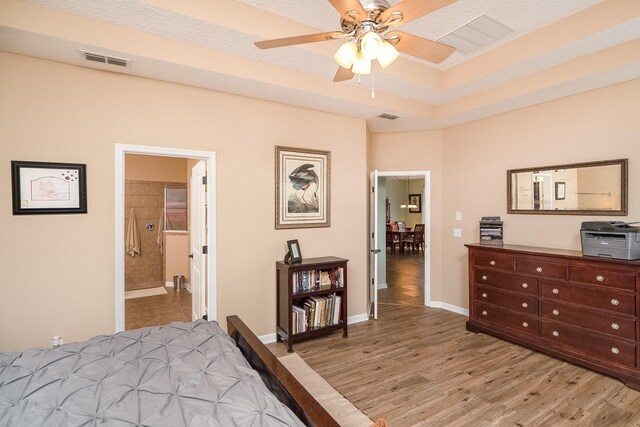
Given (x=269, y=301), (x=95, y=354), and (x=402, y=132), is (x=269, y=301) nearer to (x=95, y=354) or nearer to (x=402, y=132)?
(x=95, y=354)

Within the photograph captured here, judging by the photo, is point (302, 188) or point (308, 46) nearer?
point (308, 46)

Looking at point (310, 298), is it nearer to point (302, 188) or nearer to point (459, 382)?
point (302, 188)

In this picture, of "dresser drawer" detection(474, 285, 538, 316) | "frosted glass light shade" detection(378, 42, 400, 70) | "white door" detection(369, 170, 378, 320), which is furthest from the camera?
"white door" detection(369, 170, 378, 320)

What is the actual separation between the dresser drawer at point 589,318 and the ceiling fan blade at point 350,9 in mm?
3194

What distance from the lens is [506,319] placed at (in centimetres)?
362

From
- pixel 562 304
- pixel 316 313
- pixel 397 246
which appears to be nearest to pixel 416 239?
pixel 397 246

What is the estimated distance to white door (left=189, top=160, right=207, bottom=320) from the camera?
3.48 meters

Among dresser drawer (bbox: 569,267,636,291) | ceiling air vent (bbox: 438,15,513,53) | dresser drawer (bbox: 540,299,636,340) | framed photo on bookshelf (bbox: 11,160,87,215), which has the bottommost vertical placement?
dresser drawer (bbox: 540,299,636,340)

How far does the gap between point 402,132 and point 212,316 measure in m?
3.79

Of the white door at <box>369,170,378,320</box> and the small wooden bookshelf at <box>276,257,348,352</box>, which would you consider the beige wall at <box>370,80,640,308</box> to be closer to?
the white door at <box>369,170,378,320</box>

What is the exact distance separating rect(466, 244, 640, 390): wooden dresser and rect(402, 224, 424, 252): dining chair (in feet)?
20.7

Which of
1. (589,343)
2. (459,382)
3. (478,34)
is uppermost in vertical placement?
(478,34)

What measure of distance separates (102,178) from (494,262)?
4.11m

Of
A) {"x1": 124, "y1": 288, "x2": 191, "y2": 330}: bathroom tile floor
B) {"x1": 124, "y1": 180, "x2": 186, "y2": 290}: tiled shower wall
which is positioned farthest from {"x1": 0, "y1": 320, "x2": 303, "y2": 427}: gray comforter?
{"x1": 124, "y1": 180, "x2": 186, "y2": 290}: tiled shower wall
